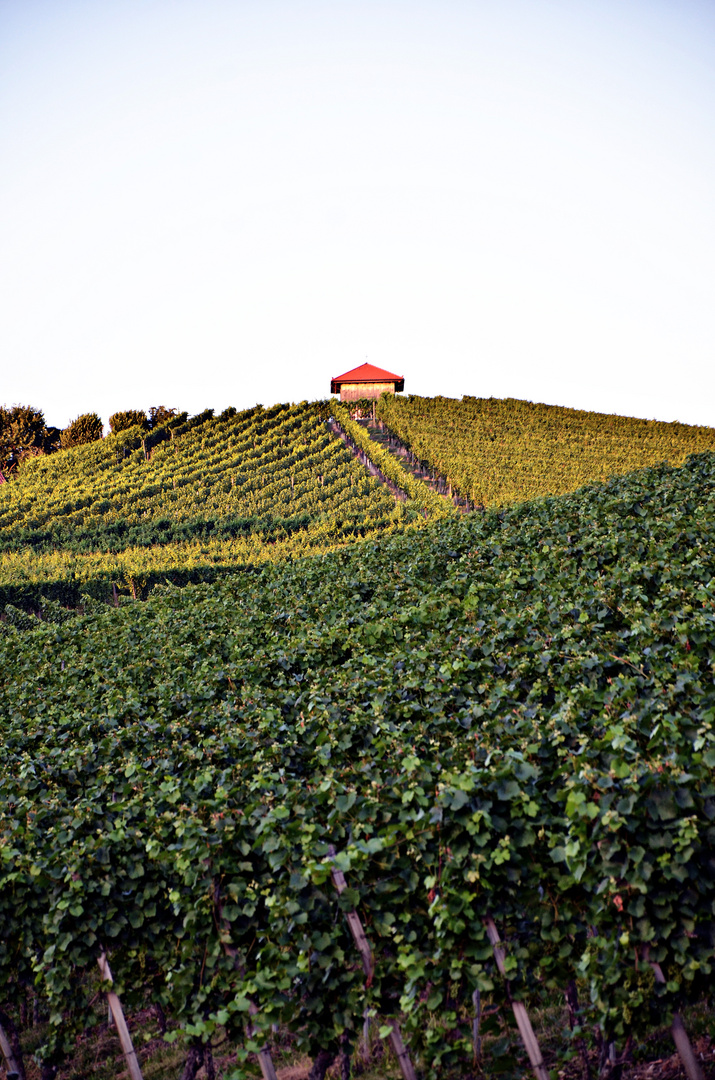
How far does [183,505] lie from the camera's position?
39031mm

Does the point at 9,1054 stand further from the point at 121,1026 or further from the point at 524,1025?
the point at 524,1025

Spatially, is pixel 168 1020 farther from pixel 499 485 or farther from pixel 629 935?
pixel 499 485

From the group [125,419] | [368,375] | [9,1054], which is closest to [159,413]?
[125,419]

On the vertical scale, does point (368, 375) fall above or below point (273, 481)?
above

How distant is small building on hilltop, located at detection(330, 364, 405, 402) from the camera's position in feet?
180

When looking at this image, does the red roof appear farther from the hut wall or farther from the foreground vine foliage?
the foreground vine foliage

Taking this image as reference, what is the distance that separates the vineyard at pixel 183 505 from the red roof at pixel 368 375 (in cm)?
731

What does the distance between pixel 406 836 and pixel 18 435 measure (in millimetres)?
69909

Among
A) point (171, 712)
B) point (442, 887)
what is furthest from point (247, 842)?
point (171, 712)

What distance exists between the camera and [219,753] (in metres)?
6.60

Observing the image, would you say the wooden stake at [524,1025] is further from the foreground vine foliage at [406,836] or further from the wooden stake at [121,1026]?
the wooden stake at [121,1026]

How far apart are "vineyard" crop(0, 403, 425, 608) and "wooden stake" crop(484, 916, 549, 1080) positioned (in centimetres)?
1982

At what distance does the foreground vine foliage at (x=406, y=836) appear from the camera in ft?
13.2

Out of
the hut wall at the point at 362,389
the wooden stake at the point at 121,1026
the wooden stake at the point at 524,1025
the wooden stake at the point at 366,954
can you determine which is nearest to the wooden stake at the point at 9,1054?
the wooden stake at the point at 121,1026
